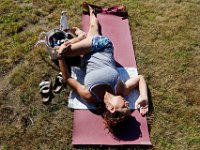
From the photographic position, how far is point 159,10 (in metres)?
7.96

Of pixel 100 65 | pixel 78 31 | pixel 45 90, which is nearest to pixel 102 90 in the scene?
pixel 100 65

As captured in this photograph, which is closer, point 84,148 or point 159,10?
point 84,148

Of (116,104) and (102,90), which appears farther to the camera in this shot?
(102,90)

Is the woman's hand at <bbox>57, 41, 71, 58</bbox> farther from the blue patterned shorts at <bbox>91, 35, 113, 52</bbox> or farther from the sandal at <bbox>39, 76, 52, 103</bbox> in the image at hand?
the sandal at <bbox>39, 76, 52, 103</bbox>

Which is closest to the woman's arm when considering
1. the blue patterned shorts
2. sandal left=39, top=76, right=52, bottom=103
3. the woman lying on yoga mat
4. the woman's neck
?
the woman lying on yoga mat

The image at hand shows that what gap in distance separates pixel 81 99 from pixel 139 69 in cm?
134

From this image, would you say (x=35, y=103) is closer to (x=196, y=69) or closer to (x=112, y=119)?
(x=112, y=119)

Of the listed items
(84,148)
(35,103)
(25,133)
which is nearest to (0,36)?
(35,103)

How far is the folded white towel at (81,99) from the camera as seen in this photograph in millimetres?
5902

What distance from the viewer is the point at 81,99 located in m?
5.97

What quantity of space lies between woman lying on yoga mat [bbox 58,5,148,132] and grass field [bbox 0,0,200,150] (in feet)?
1.09

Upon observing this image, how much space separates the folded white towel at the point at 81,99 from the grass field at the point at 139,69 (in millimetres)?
138

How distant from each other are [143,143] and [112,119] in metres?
Result: 0.66

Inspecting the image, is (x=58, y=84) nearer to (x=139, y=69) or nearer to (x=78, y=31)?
(x=78, y=31)
